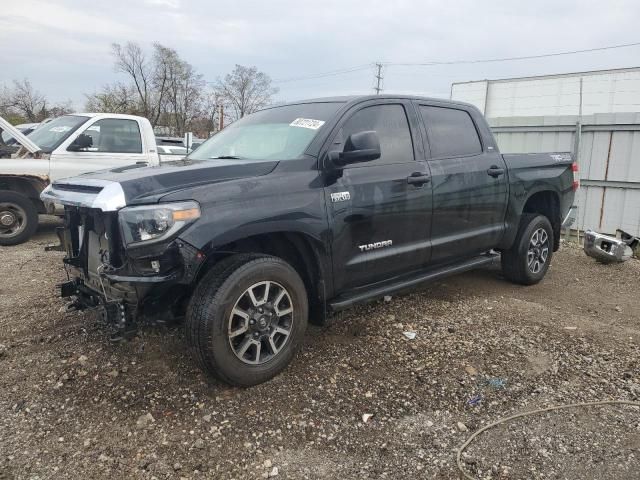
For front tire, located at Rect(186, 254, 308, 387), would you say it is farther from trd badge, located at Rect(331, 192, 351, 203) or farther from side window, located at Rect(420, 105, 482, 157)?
side window, located at Rect(420, 105, 482, 157)

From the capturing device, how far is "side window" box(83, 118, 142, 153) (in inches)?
284

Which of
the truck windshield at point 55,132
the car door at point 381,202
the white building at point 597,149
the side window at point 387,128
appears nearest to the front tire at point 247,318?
the car door at point 381,202

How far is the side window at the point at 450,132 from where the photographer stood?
4.19m

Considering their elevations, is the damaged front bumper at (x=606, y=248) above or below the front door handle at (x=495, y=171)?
below

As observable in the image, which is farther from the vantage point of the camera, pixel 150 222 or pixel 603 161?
pixel 603 161

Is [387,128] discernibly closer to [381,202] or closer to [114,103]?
[381,202]

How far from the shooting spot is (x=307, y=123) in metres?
3.58

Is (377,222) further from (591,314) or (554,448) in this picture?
(591,314)

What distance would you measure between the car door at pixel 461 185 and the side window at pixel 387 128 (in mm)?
277

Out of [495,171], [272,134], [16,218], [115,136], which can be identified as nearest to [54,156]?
[115,136]

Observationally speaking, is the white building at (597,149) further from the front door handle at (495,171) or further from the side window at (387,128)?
the side window at (387,128)

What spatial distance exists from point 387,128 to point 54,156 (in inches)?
209

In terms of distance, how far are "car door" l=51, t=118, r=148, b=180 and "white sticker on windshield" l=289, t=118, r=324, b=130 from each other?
4.52 meters

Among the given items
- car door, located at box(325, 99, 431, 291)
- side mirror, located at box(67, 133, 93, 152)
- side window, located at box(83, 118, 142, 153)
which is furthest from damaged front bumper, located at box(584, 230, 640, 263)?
side mirror, located at box(67, 133, 93, 152)
